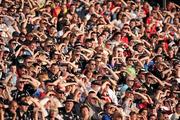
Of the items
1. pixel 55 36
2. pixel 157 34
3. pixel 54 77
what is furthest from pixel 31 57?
pixel 157 34

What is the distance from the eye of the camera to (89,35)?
58.9 feet

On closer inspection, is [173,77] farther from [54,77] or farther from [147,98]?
[54,77]

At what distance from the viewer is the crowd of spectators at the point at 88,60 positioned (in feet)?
45.8

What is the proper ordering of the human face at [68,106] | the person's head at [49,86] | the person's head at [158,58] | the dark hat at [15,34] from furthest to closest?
the person's head at [158,58] → the dark hat at [15,34] → the person's head at [49,86] → the human face at [68,106]

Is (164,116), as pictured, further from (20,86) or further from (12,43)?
(12,43)

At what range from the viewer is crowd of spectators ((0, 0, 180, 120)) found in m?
14.0

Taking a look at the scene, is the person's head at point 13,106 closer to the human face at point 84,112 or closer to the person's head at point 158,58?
the human face at point 84,112

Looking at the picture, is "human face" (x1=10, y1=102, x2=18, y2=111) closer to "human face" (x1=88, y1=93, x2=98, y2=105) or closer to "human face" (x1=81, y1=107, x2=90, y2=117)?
"human face" (x1=81, y1=107, x2=90, y2=117)

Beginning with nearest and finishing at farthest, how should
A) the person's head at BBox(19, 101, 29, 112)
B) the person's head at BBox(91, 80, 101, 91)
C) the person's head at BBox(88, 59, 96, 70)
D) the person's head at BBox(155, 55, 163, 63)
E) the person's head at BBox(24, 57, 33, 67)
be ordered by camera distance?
the person's head at BBox(19, 101, 29, 112) → the person's head at BBox(91, 80, 101, 91) → the person's head at BBox(24, 57, 33, 67) → the person's head at BBox(88, 59, 96, 70) → the person's head at BBox(155, 55, 163, 63)

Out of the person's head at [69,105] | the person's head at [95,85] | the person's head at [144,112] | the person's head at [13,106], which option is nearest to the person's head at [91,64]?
the person's head at [95,85]

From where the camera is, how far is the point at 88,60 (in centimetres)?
1642

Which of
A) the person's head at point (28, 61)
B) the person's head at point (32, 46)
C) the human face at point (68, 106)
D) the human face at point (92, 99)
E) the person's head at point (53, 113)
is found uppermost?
the person's head at point (32, 46)

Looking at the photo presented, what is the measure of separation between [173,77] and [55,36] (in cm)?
351

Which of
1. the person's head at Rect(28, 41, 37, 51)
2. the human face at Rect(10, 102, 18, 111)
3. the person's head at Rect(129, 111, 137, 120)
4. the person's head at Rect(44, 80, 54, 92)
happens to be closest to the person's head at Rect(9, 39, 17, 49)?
the person's head at Rect(28, 41, 37, 51)
